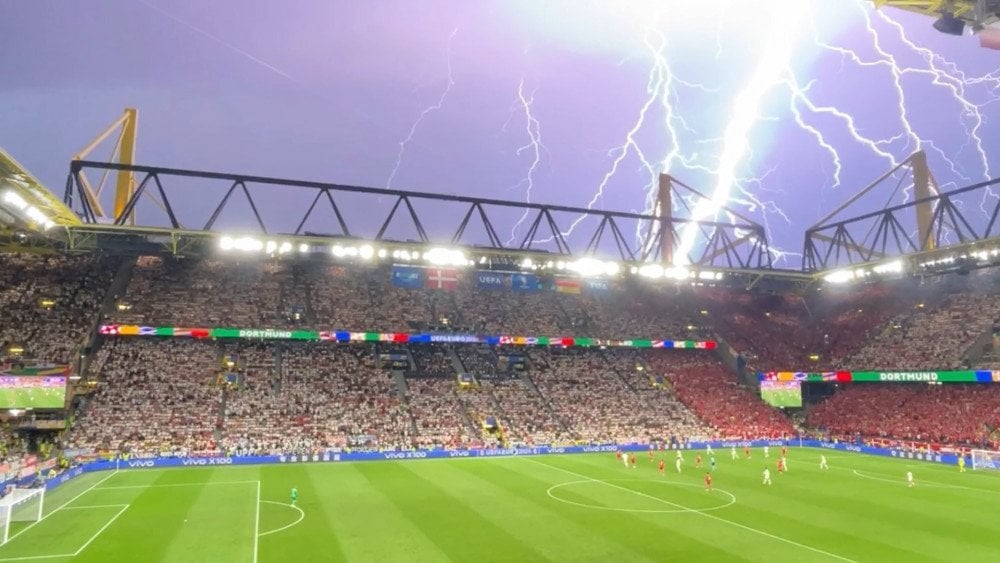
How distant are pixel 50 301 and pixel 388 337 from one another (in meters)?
27.6

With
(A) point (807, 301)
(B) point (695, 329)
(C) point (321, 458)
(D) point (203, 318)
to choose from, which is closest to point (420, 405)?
(C) point (321, 458)

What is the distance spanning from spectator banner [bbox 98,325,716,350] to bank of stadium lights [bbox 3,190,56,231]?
13330mm

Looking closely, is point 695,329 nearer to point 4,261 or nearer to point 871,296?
point 871,296

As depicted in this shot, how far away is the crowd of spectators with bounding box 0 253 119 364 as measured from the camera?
1868 inches

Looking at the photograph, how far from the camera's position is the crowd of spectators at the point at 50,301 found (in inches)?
1868

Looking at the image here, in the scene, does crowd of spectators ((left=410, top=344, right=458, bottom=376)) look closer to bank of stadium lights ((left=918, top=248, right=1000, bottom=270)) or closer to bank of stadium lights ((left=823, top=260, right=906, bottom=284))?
bank of stadium lights ((left=823, top=260, right=906, bottom=284))

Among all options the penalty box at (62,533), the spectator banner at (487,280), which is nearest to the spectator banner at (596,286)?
the spectator banner at (487,280)

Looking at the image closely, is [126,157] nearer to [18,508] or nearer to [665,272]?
[18,508]

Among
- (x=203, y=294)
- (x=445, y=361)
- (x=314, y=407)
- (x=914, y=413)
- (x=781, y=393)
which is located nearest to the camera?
(x=314, y=407)

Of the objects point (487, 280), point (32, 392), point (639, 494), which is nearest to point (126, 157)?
point (32, 392)

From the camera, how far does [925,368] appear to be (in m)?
56.4

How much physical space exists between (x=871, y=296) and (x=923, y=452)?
30.0m

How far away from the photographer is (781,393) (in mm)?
64375

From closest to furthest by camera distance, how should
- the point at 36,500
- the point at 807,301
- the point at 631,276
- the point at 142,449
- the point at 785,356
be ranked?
the point at 36,500 → the point at 142,449 → the point at 631,276 → the point at 785,356 → the point at 807,301
